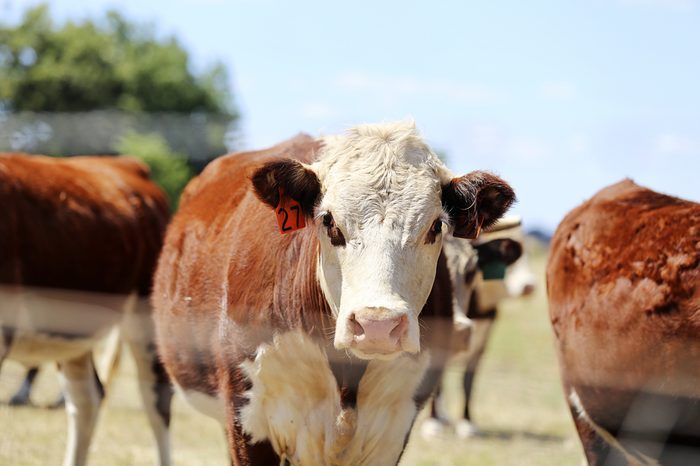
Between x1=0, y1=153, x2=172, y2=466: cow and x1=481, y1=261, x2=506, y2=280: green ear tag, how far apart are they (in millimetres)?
2093

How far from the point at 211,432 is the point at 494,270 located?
3.06 meters

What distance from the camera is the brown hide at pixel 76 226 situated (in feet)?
20.4

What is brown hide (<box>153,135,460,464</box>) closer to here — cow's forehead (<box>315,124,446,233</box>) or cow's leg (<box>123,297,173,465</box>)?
cow's forehead (<box>315,124,446,233</box>)

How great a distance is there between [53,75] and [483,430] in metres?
34.4

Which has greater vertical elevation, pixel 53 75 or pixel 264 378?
pixel 264 378

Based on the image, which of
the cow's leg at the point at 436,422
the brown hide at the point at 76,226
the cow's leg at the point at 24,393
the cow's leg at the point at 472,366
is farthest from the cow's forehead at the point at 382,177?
the cow's leg at the point at 24,393

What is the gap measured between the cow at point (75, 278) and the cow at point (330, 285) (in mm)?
2136

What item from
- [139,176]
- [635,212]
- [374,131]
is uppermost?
[374,131]

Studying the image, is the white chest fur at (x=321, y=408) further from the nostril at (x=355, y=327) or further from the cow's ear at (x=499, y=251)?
the cow's ear at (x=499, y=251)

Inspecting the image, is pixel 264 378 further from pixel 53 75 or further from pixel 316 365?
pixel 53 75

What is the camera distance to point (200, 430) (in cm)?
831

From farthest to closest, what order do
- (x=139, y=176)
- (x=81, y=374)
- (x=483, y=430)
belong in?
(x=483, y=430), (x=139, y=176), (x=81, y=374)

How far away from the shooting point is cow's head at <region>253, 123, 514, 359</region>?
3.42m

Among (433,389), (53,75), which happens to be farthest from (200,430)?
(53,75)
